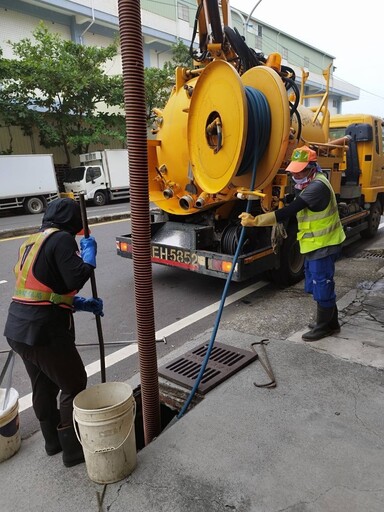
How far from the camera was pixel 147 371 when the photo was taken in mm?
2391

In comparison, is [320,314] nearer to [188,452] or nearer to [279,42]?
[188,452]

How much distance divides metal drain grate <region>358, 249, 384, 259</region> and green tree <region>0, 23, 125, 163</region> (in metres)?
14.4

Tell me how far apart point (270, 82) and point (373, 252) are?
17.3 feet

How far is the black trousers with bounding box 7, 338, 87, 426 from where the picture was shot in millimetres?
2334

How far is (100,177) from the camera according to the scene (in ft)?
60.1

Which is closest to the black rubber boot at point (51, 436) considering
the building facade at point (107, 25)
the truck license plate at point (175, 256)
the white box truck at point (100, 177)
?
the truck license plate at point (175, 256)

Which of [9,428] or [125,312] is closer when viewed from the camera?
[9,428]

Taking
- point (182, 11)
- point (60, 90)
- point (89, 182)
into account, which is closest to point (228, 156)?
point (89, 182)

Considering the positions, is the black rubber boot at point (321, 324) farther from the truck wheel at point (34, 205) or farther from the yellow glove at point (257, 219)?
the truck wheel at point (34, 205)

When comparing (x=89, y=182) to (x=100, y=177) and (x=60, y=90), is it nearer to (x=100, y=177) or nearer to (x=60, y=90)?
(x=100, y=177)

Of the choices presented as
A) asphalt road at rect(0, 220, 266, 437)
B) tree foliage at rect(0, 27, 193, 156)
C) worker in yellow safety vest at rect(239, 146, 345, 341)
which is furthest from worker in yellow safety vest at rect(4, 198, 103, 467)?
tree foliage at rect(0, 27, 193, 156)

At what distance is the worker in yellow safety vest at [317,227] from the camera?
343 cm

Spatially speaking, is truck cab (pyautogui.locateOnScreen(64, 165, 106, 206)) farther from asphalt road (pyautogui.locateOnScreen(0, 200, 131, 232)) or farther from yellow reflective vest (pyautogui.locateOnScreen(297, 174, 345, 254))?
yellow reflective vest (pyautogui.locateOnScreen(297, 174, 345, 254))

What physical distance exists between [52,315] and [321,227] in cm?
237
